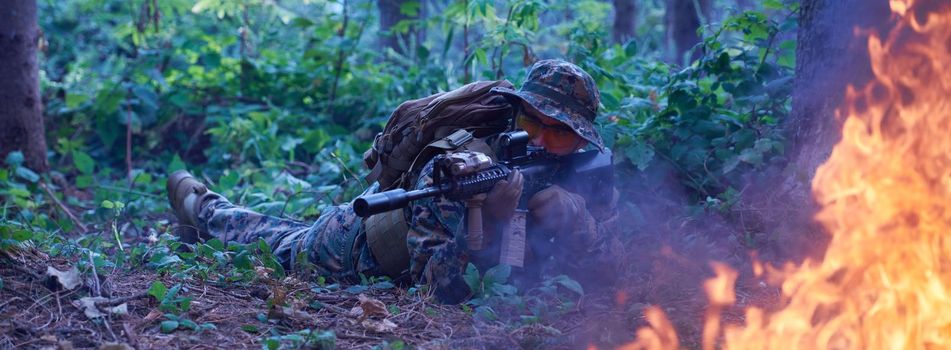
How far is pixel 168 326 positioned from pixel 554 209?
1.83 m

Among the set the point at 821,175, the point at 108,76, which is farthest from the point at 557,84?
the point at 108,76

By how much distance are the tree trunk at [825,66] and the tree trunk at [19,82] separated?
610 cm

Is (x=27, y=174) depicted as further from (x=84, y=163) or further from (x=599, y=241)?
(x=599, y=241)

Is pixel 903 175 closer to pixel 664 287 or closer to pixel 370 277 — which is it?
pixel 664 287

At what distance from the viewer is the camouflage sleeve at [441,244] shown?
163 inches

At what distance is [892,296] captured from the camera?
329 cm

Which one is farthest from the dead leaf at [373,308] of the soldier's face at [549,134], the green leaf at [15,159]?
the green leaf at [15,159]

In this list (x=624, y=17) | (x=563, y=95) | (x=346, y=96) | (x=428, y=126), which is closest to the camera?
(x=428, y=126)

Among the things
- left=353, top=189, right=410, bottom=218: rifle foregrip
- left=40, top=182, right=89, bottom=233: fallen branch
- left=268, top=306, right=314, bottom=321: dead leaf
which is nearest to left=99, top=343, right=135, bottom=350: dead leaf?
left=268, top=306, right=314, bottom=321: dead leaf

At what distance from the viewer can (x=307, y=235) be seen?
16.9 ft

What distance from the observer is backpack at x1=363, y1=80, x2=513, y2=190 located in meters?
4.33

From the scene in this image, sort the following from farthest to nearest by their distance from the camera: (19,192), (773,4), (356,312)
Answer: (19,192) < (773,4) < (356,312)

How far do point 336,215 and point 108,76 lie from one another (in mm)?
6283

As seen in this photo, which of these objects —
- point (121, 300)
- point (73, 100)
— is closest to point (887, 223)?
point (121, 300)
